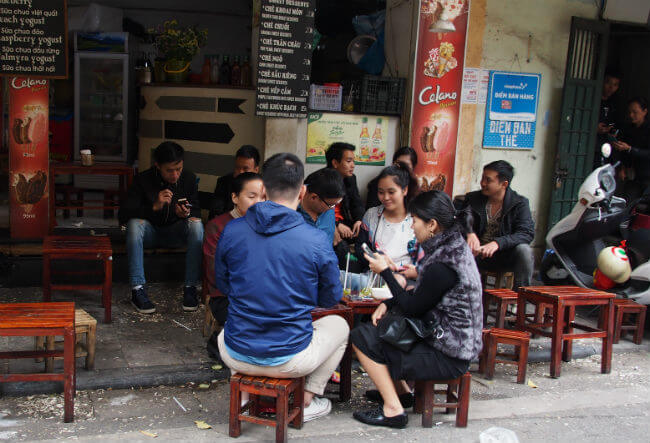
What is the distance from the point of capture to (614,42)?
10.3m

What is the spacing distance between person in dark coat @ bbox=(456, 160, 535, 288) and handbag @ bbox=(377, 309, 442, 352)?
2.16m

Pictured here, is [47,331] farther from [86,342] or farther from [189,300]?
[189,300]

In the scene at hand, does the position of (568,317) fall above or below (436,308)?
below

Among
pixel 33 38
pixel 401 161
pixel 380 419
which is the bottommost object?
pixel 380 419

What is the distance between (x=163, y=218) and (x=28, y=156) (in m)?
1.68

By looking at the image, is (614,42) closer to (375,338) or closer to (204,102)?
(204,102)

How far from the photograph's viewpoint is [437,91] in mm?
7430

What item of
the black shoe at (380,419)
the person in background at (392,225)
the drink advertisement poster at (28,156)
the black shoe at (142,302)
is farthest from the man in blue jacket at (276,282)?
the drink advertisement poster at (28,156)

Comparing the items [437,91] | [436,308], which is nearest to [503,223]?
[437,91]

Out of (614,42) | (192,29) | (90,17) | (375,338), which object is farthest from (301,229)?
(614,42)

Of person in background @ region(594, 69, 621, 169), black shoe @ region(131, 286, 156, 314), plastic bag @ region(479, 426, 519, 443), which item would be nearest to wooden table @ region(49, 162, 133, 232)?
black shoe @ region(131, 286, 156, 314)

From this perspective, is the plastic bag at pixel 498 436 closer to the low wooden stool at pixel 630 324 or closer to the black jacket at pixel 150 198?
the low wooden stool at pixel 630 324

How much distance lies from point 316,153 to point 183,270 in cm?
188

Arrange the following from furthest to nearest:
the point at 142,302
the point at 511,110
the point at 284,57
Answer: the point at 511,110 → the point at 284,57 → the point at 142,302
